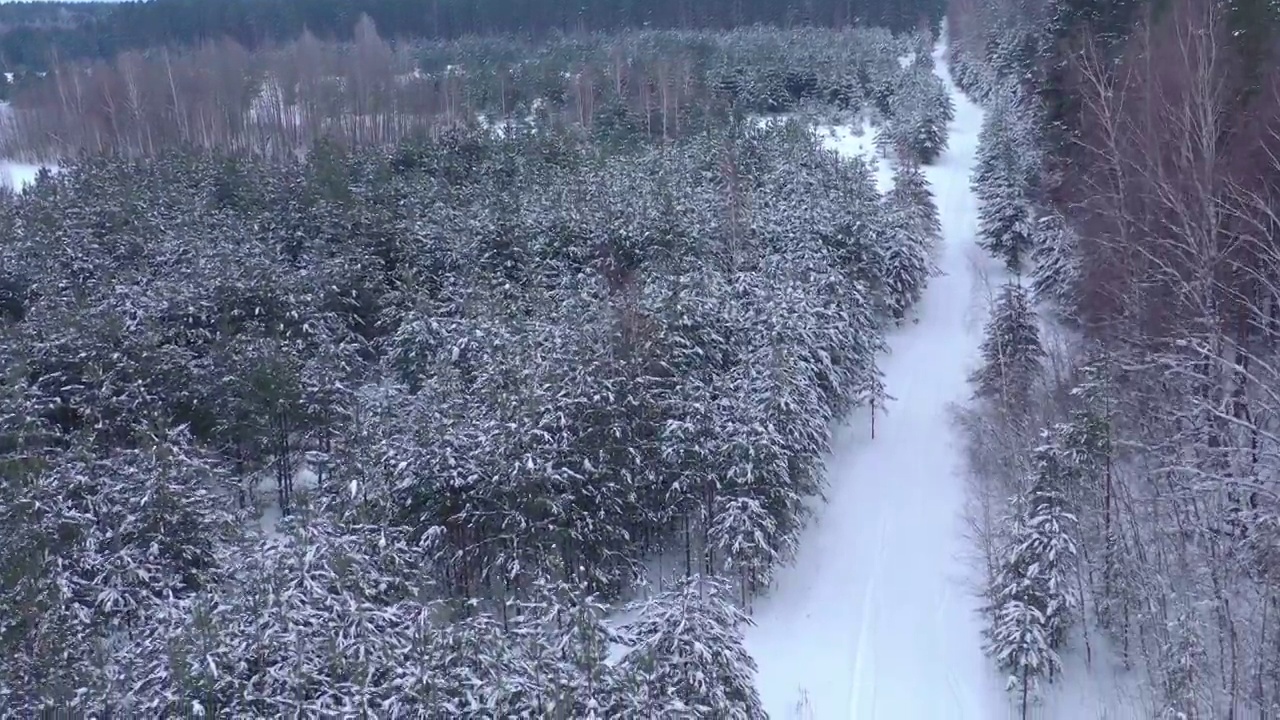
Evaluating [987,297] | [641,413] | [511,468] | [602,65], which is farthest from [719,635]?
[602,65]

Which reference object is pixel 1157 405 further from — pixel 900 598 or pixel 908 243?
pixel 908 243

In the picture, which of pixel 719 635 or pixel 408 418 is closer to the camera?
pixel 719 635

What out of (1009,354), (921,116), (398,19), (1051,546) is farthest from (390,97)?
(1051,546)

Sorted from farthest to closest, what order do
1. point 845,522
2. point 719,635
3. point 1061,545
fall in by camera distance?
point 845,522 < point 1061,545 < point 719,635

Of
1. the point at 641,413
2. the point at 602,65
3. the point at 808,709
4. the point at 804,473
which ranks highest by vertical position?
the point at 602,65

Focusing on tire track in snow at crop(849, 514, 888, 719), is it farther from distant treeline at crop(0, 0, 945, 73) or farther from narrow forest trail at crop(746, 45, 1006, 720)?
distant treeline at crop(0, 0, 945, 73)

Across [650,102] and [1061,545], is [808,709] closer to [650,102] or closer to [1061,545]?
[1061,545]

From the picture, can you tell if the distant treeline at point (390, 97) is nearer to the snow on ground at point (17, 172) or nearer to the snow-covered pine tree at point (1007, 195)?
the snow on ground at point (17, 172)
